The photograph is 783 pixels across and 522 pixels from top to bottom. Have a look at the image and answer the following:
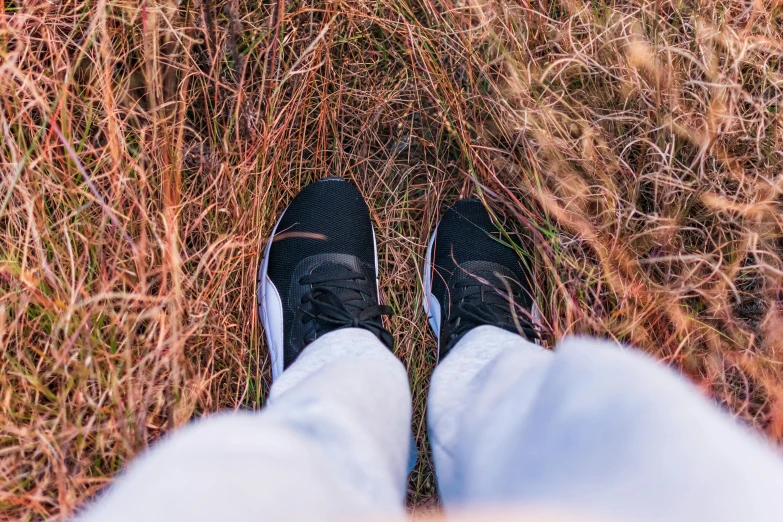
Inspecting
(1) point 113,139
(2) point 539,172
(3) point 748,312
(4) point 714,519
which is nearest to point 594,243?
(2) point 539,172

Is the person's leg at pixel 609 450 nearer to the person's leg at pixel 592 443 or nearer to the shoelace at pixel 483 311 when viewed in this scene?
the person's leg at pixel 592 443

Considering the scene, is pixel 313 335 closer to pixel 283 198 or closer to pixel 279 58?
pixel 283 198

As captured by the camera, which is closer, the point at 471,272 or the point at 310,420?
the point at 310,420

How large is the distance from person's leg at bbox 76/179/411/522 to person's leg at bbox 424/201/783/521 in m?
0.11

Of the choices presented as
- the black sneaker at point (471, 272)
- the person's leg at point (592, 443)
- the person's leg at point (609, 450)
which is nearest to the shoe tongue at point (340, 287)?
the black sneaker at point (471, 272)

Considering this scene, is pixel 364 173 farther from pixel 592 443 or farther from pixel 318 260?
pixel 592 443

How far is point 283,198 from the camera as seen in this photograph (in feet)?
3.64

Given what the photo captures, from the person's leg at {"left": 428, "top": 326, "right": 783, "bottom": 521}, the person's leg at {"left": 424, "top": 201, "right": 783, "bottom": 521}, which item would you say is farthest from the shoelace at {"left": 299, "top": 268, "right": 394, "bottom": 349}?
the person's leg at {"left": 428, "top": 326, "right": 783, "bottom": 521}

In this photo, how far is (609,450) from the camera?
527 millimetres

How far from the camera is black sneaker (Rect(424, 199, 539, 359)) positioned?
1.08 meters

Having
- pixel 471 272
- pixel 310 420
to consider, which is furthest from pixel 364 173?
pixel 310 420

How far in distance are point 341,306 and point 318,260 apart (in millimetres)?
145

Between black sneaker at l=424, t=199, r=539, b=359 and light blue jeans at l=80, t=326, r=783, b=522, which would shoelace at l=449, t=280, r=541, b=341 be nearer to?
black sneaker at l=424, t=199, r=539, b=359

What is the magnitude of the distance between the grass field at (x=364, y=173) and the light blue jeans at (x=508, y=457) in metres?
0.32
